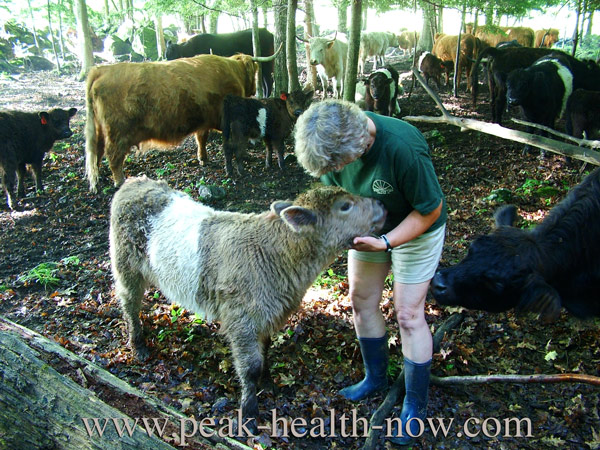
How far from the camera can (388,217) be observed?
3174 mm

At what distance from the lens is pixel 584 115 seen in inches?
321

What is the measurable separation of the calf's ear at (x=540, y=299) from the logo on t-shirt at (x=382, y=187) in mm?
1188

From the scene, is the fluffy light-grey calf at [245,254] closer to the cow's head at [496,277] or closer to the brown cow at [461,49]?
the cow's head at [496,277]

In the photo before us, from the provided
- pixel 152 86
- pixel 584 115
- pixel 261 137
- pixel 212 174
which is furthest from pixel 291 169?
pixel 584 115

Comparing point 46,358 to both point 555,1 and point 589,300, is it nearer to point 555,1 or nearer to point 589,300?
point 589,300

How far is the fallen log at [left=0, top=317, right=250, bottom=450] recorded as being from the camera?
243cm

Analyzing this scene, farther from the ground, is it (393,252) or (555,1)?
(555,1)

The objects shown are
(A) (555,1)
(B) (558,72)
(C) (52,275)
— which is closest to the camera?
(C) (52,275)

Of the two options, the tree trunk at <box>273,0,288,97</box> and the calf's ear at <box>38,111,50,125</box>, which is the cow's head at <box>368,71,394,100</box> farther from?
the calf's ear at <box>38,111,50,125</box>

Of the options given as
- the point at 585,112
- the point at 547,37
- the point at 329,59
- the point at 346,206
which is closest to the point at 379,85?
the point at 585,112

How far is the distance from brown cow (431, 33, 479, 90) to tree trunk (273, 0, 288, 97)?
7800 mm

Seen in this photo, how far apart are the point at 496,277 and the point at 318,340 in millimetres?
1945

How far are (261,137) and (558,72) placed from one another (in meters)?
6.63

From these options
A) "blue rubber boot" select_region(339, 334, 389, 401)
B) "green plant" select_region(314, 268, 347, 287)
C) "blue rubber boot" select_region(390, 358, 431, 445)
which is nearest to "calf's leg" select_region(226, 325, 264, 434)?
"blue rubber boot" select_region(339, 334, 389, 401)
